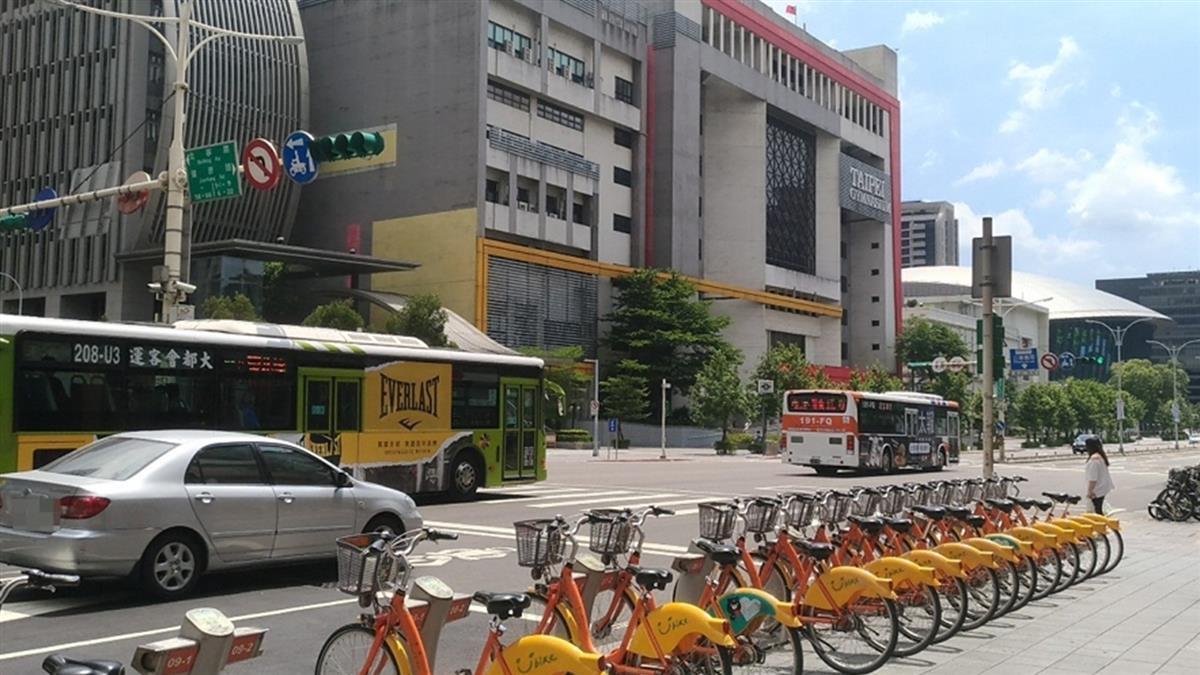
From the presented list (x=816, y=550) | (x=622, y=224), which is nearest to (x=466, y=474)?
(x=816, y=550)

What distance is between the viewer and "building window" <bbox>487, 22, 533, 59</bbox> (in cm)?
5903

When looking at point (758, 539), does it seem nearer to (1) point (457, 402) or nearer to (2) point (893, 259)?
(1) point (457, 402)

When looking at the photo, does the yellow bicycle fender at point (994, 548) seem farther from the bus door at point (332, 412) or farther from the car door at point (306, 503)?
the bus door at point (332, 412)

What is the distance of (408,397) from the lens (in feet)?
61.5

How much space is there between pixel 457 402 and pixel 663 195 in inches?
2041

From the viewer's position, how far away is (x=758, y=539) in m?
8.21

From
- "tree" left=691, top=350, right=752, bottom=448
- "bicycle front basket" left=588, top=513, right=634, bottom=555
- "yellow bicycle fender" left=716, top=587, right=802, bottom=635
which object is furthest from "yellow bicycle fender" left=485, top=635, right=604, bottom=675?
"tree" left=691, top=350, right=752, bottom=448

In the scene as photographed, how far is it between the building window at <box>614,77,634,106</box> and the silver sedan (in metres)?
60.3

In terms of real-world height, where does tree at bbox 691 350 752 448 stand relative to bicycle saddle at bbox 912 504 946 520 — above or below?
above

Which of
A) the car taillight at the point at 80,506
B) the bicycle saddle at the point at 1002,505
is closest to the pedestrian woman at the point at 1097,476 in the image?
the bicycle saddle at the point at 1002,505

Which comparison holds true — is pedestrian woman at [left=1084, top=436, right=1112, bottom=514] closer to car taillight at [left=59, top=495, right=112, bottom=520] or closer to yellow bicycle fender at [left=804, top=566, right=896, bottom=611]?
yellow bicycle fender at [left=804, top=566, right=896, bottom=611]

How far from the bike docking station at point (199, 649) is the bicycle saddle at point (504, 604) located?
119cm

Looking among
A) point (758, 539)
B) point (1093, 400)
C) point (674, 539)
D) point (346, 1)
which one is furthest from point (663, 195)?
point (758, 539)

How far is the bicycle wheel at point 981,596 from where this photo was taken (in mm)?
8617
